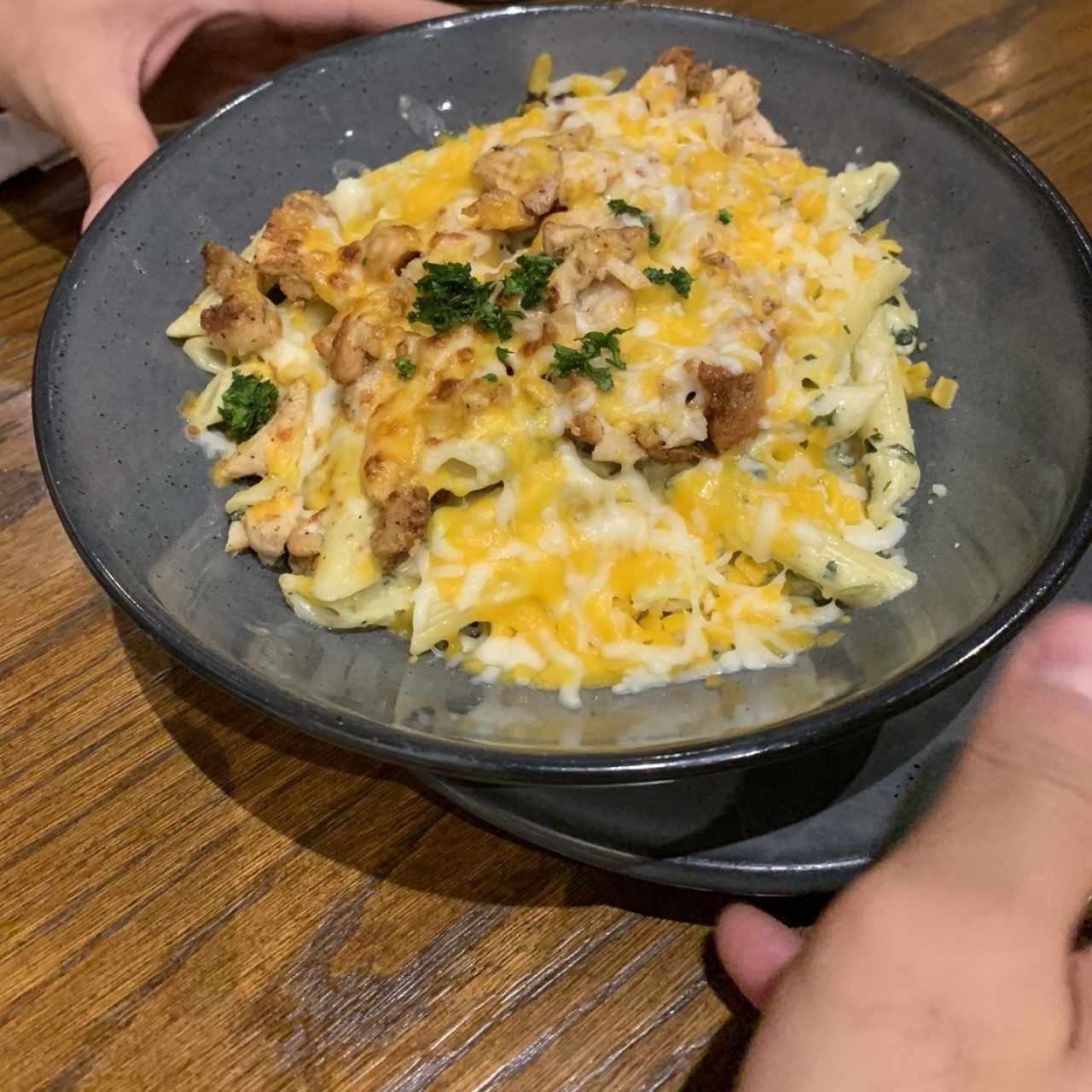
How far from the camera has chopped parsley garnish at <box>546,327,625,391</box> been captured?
1766 millimetres

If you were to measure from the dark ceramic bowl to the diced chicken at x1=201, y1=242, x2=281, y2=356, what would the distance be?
12cm

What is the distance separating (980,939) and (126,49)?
277cm

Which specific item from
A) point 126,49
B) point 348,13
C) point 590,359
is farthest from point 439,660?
A: point 348,13

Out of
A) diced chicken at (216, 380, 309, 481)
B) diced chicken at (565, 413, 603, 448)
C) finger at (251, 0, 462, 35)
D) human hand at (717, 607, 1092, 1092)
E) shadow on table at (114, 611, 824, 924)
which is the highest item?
finger at (251, 0, 462, 35)

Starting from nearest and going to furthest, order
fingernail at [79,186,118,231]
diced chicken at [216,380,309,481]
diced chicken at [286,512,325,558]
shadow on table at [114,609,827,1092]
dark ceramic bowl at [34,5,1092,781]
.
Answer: dark ceramic bowl at [34,5,1092,781]
shadow on table at [114,609,827,1092]
diced chicken at [286,512,325,558]
diced chicken at [216,380,309,481]
fingernail at [79,186,118,231]

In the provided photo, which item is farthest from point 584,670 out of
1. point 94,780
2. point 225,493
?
point 94,780

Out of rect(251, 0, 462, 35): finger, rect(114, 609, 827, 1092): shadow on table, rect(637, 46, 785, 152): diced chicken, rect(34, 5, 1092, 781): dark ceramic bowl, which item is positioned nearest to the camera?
rect(34, 5, 1092, 781): dark ceramic bowl

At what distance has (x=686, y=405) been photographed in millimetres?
1785

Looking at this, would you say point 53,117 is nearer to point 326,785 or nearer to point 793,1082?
point 326,785

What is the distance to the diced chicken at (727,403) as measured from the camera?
1.76 meters

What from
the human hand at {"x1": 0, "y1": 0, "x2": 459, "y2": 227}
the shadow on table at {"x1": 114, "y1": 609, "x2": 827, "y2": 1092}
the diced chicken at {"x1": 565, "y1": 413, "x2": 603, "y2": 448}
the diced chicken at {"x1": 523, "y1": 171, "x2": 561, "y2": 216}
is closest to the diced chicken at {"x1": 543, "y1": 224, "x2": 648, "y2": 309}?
the diced chicken at {"x1": 523, "y1": 171, "x2": 561, "y2": 216}

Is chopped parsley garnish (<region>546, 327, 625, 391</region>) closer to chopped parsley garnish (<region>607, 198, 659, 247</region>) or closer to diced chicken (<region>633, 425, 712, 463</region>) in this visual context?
diced chicken (<region>633, 425, 712, 463</region>)

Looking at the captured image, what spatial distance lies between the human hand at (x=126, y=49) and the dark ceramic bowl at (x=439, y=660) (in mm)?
329

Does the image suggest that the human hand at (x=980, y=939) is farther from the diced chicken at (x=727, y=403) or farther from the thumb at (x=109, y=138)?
the thumb at (x=109, y=138)
